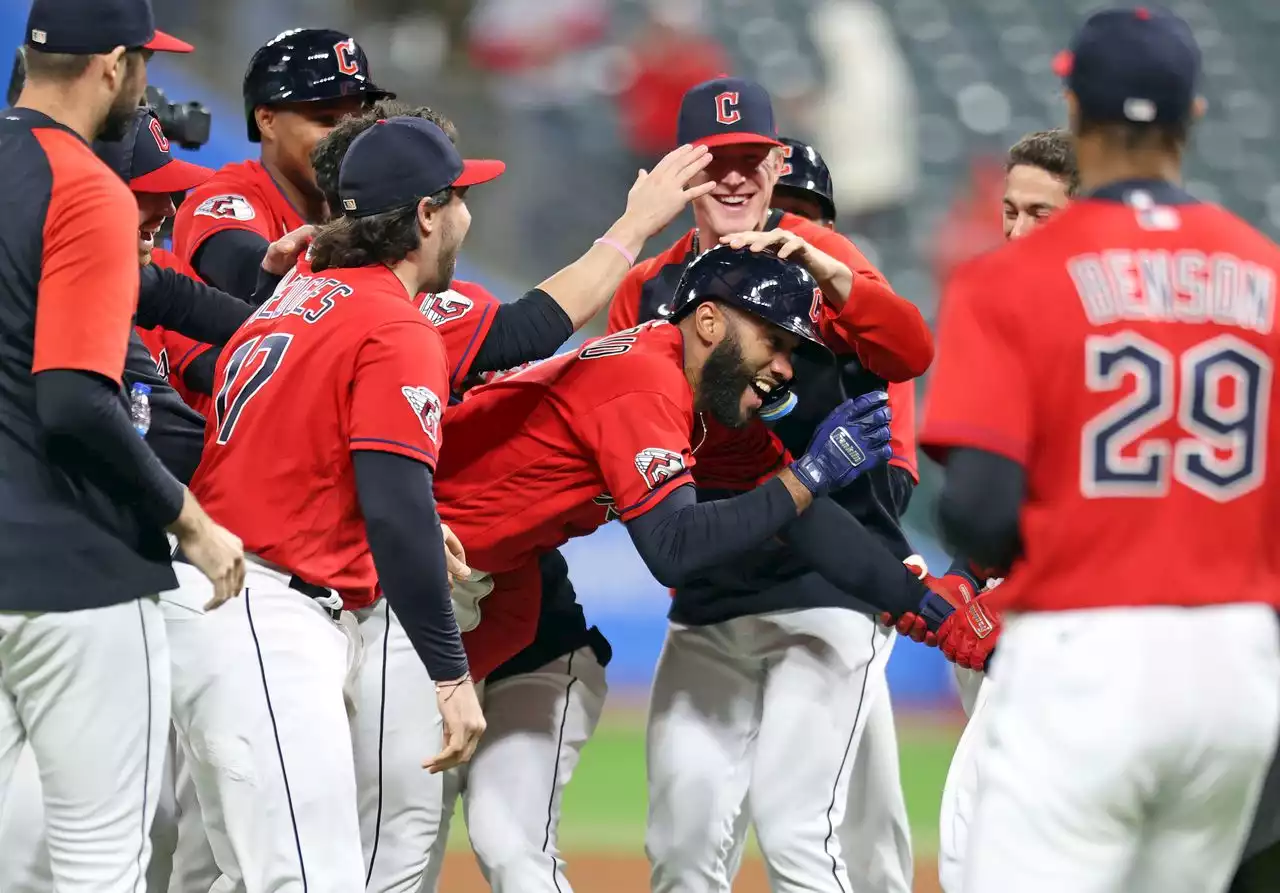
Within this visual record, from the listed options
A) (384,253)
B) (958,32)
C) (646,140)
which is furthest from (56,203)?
(958,32)

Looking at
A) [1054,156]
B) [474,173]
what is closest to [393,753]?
[474,173]

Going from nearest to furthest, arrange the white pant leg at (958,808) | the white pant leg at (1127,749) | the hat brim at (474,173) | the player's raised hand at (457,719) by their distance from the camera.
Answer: the white pant leg at (1127,749) → the player's raised hand at (457,719) → the hat brim at (474,173) → the white pant leg at (958,808)

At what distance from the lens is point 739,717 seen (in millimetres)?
3951

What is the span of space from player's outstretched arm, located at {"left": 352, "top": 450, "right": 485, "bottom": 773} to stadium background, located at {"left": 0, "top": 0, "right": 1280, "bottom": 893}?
481 cm

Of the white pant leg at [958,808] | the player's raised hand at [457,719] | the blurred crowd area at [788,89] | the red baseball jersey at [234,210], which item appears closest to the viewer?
the player's raised hand at [457,719]

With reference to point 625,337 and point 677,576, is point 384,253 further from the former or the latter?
point 677,576

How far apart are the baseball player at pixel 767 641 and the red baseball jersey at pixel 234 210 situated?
921mm

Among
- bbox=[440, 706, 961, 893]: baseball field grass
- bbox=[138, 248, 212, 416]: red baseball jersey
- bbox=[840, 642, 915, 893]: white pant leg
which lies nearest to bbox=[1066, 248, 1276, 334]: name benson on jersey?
bbox=[840, 642, 915, 893]: white pant leg

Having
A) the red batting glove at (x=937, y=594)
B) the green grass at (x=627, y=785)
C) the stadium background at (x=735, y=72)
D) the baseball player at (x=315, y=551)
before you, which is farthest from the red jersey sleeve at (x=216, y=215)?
the stadium background at (x=735, y=72)

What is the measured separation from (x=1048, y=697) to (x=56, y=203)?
5.63 feet

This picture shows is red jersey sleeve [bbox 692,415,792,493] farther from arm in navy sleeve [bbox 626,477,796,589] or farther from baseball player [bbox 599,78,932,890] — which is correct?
arm in navy sleeve [bbox 626,477,796,589]

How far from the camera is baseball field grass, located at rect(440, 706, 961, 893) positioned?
5.30m

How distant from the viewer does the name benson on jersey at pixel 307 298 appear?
10.2 ft

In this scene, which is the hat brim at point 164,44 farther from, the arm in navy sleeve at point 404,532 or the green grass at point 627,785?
the green grass at point 627,785
